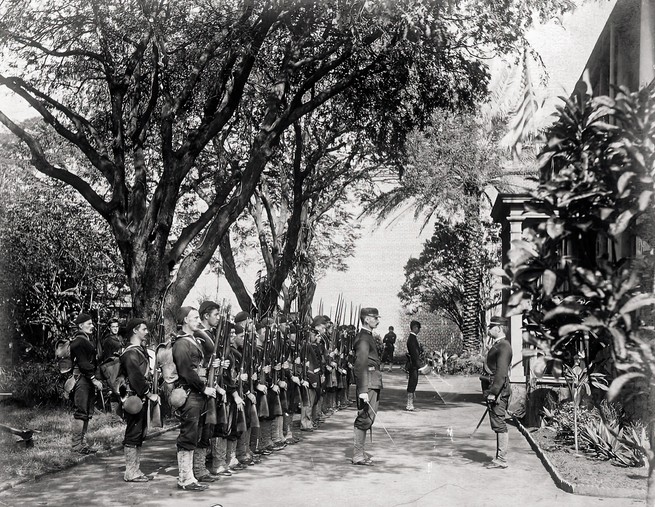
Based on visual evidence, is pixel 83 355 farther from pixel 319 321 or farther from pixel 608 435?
pixel 608 435

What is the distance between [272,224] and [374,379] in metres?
16.3

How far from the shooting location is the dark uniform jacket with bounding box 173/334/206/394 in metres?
8.99

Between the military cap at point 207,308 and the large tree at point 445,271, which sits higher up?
the large tree at point 445,271

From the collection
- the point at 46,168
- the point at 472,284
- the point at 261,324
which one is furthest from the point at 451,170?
the point at 261,324

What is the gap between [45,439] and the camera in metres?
11.9

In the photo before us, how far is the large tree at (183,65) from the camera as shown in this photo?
14664mm

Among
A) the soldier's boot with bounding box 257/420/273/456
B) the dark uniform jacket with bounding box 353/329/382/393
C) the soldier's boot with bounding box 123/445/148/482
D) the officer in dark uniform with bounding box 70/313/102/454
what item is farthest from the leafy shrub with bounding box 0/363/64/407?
the dark uniform jacket with bounding box 353/329/382/393

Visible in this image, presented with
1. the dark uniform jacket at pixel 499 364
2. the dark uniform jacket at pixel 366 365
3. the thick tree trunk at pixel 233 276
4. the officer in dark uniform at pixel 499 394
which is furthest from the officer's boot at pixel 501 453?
the thick tree trunk at pixel 233 276

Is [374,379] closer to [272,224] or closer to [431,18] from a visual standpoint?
[431,18]

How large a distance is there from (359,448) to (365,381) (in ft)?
2.75

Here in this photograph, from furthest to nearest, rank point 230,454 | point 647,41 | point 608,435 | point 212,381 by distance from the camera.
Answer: point 647,41
point 608,435
point 230,454
point 212,381

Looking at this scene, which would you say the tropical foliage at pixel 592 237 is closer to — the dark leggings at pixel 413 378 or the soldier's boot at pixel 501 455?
the soldier's boot at pixel 501 455

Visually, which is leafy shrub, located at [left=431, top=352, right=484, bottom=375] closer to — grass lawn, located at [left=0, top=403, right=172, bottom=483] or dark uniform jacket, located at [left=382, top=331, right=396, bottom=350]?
dark uniform jacket, located at [left=382, top=331, right=396, bottom=350]

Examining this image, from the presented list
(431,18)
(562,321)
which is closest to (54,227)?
(431,18)
